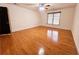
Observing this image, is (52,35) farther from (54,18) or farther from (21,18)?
(21,18)

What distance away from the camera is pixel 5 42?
4.85 feet

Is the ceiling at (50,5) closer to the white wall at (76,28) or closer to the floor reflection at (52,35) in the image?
the white wall at (76,28)

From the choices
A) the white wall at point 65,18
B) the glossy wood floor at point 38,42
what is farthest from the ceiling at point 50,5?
the glossy wood floor at point 38,42

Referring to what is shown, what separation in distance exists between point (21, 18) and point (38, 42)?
0.35 metres

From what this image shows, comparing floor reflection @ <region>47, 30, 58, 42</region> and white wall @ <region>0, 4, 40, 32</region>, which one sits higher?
white wall @ <region>0, 4, 40, 32</region>

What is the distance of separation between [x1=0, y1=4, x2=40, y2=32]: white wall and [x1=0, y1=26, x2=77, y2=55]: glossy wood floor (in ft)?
0.20

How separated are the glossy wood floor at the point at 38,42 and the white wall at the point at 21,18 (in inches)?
2.4

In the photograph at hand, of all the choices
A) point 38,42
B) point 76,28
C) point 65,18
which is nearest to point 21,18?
point 38,42

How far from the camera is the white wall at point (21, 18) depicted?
55.1 inches

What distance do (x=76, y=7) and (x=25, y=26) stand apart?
625 millimetres

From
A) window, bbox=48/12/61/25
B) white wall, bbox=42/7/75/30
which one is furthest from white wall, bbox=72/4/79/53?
window, bbox=48/12/61/25

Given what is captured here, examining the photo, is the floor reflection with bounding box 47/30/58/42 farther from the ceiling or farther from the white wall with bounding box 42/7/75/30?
the ceiling

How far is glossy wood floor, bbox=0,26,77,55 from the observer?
4.71 feet

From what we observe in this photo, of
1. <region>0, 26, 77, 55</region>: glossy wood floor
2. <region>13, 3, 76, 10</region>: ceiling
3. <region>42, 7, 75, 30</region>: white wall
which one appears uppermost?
<region>13, 3, 76, 10</region>: ceiling
